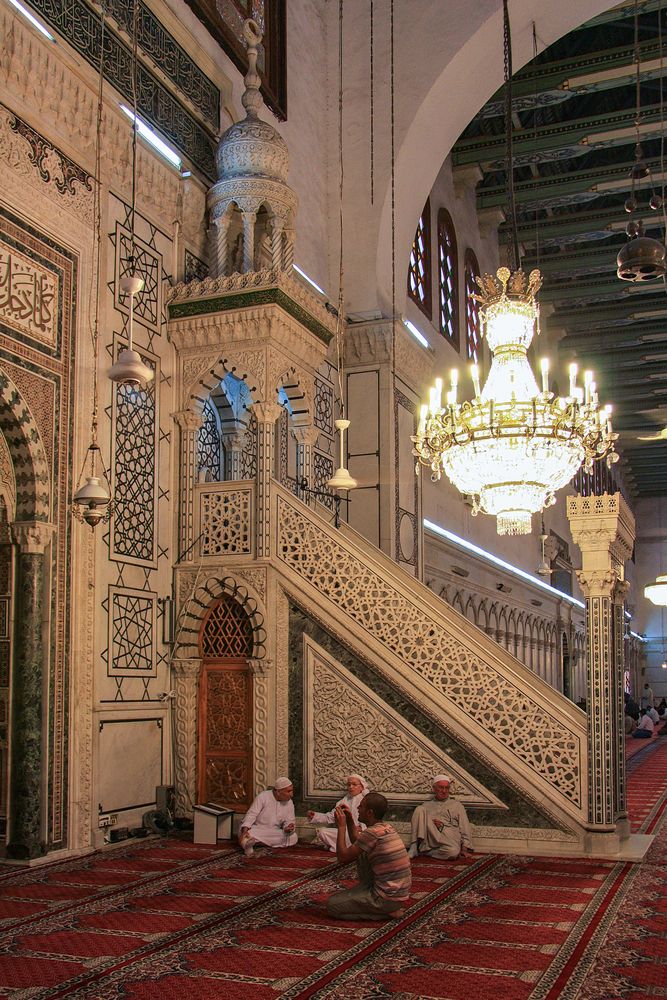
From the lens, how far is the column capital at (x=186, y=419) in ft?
24.2

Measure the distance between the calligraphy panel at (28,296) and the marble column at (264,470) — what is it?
1.63 metres

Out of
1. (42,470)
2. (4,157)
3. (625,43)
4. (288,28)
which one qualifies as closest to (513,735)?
(42,470)

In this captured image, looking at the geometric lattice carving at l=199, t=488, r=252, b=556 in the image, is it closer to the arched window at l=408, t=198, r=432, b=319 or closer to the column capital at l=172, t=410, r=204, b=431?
the column capital at l=172, t=410, r=204, b=431

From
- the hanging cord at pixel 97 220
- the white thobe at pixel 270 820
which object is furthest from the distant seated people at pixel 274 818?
the hanging cord at pixel 97 220

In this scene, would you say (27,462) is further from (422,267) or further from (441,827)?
(422,267)

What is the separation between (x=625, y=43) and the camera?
476 inches

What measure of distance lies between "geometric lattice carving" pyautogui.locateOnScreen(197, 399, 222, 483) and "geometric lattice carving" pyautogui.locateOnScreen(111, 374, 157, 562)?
141cm

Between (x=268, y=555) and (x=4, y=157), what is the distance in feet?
9.52

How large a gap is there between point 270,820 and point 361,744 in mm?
752

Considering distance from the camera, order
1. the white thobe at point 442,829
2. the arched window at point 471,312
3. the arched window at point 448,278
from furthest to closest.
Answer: the arched window at point 471,312 < the arched window at point 448,278 < the white thobe at point 442,829

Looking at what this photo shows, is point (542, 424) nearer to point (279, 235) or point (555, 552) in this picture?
point (279, 235)

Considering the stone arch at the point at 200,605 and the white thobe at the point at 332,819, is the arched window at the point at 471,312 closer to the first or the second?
the stone arch at the point at 200,605

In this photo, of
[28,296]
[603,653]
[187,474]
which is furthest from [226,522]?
[603,653]

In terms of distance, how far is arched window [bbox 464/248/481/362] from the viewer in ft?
45.6
